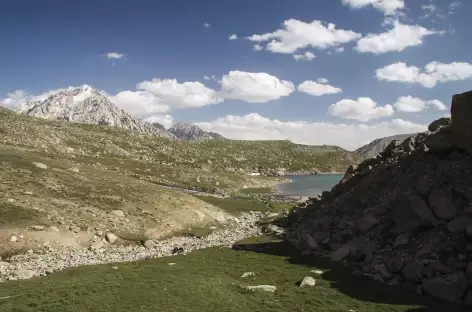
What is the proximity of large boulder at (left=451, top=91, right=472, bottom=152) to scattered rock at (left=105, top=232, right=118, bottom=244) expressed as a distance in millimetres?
49221

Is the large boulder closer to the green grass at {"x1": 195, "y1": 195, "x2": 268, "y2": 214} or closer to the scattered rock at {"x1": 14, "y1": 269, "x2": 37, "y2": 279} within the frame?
the scattered rock at {"x1": 14, "y1": 269, "x2": 37, "y2": 279}

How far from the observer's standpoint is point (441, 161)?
49.0m

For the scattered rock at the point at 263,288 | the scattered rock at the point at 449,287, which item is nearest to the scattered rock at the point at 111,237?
the scattered rock at the point at 263,288

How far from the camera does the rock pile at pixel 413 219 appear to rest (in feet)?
116

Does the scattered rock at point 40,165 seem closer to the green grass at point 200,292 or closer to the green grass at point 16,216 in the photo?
the green grass at point 16,216

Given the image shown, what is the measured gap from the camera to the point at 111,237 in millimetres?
56969

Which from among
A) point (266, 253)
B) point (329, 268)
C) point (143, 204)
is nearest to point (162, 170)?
point (143, 204)

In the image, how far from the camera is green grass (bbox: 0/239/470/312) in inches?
1141

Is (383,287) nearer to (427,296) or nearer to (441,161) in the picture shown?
(427,296)

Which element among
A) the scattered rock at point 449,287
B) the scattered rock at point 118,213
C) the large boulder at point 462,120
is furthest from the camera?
the scattered rock at point 118,213

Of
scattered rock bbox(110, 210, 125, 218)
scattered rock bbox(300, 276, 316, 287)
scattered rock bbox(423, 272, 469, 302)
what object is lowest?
scattered rock bbox(300, 276, 316, 287)

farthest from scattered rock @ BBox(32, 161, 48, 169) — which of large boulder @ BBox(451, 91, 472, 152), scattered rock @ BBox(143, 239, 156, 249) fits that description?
large boulder @ BBox(451, 91, 472, 152)

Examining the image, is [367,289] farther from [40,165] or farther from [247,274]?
[40,165]

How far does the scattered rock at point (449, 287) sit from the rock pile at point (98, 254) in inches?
1231
